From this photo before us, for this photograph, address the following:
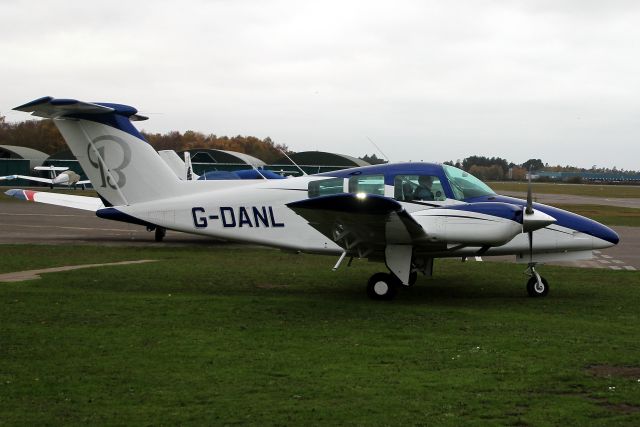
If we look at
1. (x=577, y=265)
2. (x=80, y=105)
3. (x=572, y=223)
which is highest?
(x=80, y=105)

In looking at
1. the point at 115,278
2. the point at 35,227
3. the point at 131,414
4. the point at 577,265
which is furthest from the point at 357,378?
the point at 35,227

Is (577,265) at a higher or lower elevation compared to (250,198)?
lower

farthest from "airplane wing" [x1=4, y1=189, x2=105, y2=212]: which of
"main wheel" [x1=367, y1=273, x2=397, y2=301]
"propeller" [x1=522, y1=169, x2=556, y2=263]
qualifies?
"propeller" [x1=522, y1=169, x2=556, y2=263]

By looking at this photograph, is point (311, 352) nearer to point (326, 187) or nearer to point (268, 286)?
point (326, 187)

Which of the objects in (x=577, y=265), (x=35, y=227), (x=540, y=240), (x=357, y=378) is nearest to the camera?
(x=357, y=378)

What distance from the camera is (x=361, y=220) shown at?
1414cm

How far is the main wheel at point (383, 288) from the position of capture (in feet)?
49.1

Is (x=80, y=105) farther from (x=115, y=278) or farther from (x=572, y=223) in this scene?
(x=572, y=223)

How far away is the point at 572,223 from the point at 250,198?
626 cm

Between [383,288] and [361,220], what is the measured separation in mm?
1570

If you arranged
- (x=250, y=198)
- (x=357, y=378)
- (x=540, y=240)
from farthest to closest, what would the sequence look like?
1. (x=250, y=198)
2. (x=540, y=240)
3. (x=357, y=378)

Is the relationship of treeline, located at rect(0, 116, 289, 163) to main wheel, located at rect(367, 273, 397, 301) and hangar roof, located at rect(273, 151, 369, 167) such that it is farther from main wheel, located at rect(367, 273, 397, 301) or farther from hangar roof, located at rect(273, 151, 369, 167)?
main wheel, located at rect(367, 273, 397, 301)

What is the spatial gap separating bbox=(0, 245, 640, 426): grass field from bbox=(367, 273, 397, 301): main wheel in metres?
0.21

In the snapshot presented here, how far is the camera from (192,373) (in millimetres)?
9219
